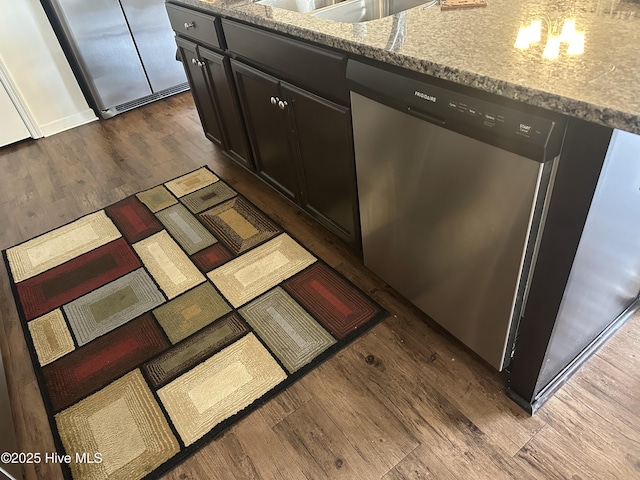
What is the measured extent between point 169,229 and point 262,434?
4.02 feet

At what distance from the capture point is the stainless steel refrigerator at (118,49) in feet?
9.98

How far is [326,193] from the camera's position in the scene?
183 cm

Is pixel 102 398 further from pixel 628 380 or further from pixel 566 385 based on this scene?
pixel 628 380

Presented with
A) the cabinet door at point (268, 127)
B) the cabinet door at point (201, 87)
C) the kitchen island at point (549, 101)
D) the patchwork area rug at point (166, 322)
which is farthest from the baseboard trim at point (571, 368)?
the cabinet door at point (201, 87)

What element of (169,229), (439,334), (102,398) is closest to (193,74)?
(169,229)

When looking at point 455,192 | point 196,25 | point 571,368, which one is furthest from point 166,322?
point 571,368

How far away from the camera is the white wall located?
2.96 meters

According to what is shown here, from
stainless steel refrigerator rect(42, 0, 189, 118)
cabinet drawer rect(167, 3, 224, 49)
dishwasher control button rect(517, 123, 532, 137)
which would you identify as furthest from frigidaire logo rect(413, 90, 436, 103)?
stainless steel refrigerator rect(42, 0, 189, 118)

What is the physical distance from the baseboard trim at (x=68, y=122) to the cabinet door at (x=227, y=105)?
5.20ft

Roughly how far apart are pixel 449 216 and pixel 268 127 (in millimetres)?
1053

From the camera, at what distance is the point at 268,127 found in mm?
1978

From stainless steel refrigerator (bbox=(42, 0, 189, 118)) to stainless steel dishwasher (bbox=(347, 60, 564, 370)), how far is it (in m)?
2.59

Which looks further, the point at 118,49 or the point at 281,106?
the point at 118,49

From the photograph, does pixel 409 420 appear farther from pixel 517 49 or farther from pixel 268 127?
pixel 268 127
